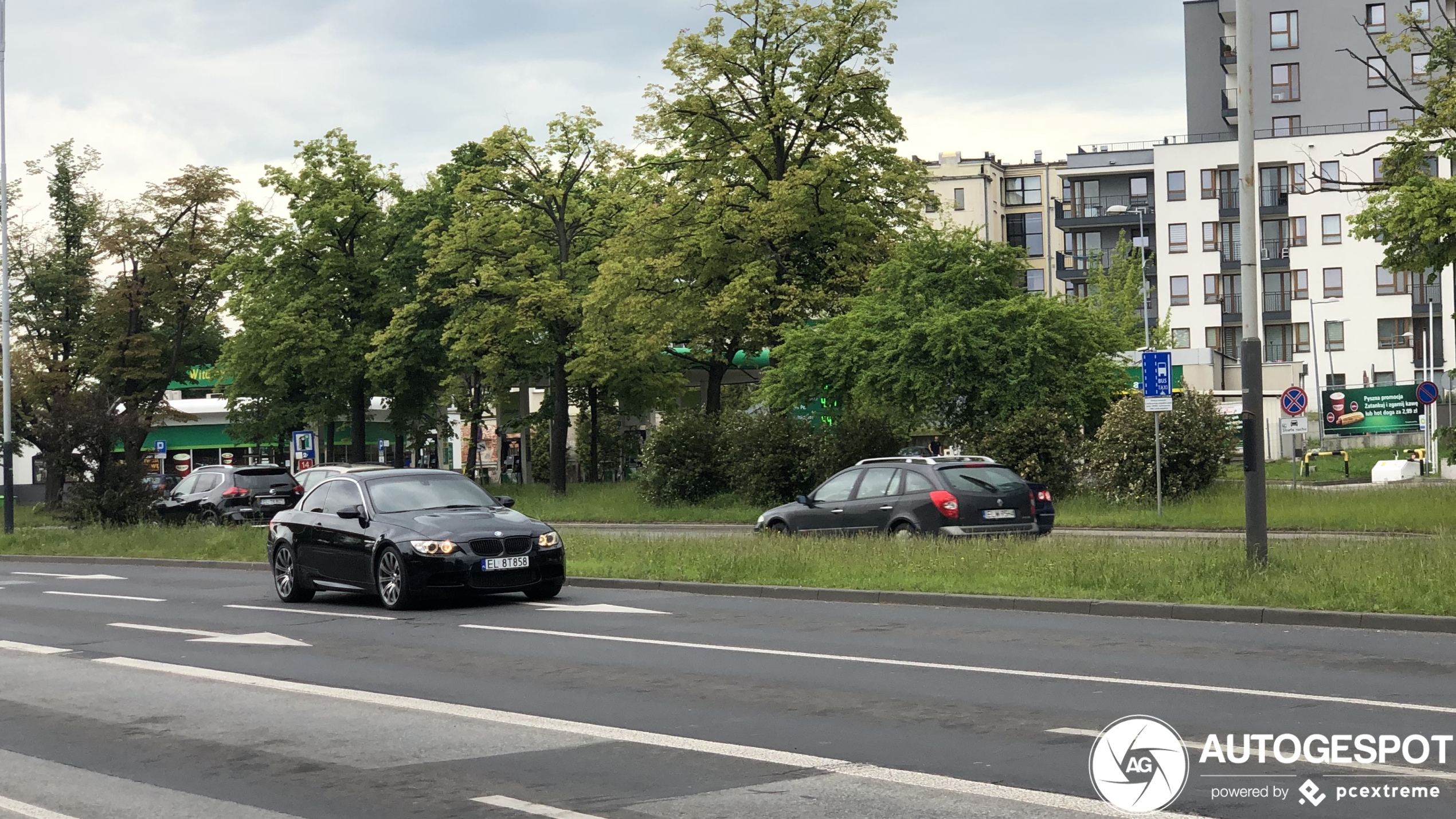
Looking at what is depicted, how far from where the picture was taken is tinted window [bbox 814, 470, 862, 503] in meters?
22.9

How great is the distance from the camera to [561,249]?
50.4 m

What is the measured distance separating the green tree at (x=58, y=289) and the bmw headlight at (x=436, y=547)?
3821cm

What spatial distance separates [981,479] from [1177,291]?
255ft

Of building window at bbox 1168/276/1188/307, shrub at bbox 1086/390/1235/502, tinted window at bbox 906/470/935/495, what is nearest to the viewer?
tinted window at bbox 906/470/935/495

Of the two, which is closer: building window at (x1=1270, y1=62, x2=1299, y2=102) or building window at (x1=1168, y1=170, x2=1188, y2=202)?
building window at (x1=1270, y1=62, x2=1299, y2=102)

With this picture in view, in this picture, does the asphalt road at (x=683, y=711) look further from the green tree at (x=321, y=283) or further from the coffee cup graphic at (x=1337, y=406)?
the coffee cup graphic at (x=1337, y=406)

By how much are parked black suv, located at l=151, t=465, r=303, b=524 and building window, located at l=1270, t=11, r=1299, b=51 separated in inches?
2858

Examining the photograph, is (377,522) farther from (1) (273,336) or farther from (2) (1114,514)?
(1) (273,336)

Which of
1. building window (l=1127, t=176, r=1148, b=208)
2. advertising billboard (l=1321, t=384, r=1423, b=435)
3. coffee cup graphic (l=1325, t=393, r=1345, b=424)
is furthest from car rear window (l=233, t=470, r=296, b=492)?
building window (l=1127, t=176, r=1148, b=208)

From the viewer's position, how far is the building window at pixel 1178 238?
311ft

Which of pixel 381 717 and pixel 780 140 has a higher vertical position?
pixel 780 140

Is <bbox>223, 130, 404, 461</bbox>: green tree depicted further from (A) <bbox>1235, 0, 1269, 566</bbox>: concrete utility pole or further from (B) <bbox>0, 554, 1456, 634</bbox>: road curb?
(A) <bbox>1235, 0, 1269, 566</bbox>: concrete utility pole

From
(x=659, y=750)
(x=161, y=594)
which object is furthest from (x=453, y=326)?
(x=659, y=750)

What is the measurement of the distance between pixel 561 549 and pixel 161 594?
20.6 ft
